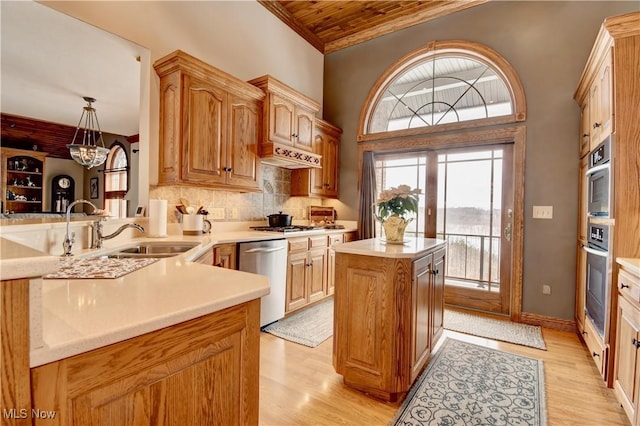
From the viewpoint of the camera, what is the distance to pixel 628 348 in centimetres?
159

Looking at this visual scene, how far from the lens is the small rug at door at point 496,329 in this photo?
2.67 m

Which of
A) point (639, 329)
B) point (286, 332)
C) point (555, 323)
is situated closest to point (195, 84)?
point (286, 332)

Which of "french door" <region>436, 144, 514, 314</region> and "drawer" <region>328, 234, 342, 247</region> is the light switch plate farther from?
"drawer" <region>328, 234, 342, 247</region>

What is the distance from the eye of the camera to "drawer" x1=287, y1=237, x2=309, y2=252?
3.06 m

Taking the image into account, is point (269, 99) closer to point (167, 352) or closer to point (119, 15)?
point (119, 15)

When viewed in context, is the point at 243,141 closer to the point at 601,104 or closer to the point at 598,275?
the point at 601,104

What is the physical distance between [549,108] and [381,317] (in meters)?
2.84

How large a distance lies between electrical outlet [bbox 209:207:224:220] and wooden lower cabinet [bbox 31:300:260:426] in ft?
7.56

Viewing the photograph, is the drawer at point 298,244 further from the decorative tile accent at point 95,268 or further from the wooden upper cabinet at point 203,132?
the decorative tile accent at point 95,268

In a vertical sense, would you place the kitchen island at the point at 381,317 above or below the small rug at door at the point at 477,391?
above

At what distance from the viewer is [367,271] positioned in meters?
1.86

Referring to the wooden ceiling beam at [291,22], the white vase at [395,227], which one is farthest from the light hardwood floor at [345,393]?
the wooden ceiling beam at [291,22]

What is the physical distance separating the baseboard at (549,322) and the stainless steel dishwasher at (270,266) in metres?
2.48

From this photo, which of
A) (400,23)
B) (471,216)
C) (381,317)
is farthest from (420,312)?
(400,23)
